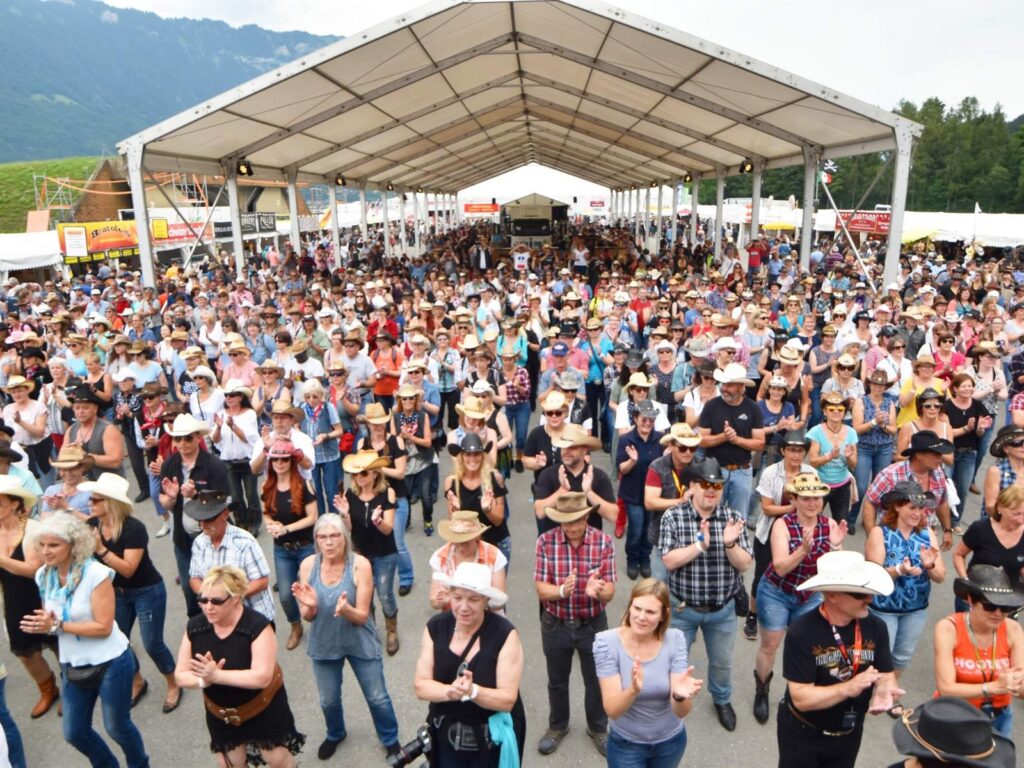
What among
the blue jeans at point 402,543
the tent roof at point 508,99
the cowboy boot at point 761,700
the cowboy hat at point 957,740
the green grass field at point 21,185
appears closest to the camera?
the cowboy hat at point 957,740

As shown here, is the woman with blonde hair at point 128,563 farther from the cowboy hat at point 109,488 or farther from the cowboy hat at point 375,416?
the cowboy hat at point 375,416

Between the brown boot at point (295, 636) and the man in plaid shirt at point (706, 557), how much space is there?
262 cm

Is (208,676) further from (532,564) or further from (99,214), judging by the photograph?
(99,214)

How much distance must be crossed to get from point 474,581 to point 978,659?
Result: 230 centimetres

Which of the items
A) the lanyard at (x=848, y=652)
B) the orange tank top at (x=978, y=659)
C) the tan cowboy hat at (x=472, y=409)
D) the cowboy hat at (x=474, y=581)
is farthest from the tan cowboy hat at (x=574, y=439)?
the orange tank top at (x=978, y=659)

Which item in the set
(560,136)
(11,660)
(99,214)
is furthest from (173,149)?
(99,214)

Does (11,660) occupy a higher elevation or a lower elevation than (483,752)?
lower

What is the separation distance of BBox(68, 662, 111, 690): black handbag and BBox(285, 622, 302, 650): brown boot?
1.46 meters

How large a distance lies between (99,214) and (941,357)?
40013 millimetres

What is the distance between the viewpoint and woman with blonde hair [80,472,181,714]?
12.5 feet

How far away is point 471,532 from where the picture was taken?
11.6 feet

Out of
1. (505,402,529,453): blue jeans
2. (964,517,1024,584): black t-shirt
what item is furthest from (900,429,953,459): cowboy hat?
(505,402,529,453): blue jeans

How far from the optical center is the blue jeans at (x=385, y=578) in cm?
446

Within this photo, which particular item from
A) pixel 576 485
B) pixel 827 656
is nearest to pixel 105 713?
pixel 576 485
